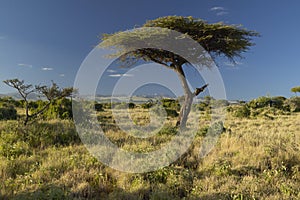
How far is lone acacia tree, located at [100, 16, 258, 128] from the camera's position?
936 cm

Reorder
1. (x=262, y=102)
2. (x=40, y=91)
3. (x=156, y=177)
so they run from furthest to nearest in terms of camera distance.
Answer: (x=262, y=102) < (x=40, y=91) < (x=156, y=177)

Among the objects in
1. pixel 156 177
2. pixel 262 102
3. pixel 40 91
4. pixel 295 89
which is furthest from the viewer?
pixel 295 89

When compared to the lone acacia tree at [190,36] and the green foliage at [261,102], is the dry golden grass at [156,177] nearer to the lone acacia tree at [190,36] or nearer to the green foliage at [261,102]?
the lone acacia tree at [190,36]

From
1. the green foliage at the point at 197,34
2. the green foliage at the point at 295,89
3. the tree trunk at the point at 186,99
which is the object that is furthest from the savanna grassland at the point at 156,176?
the green foliage at the point at 295,89

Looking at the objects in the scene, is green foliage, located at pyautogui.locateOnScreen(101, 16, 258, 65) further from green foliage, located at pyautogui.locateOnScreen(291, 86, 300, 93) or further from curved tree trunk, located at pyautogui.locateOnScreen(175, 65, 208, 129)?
green foliage, located at pyautogui.locateOnScreen(291, 86, 300, 93)

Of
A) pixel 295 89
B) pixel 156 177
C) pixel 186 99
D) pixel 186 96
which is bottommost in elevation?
pixel 156 177

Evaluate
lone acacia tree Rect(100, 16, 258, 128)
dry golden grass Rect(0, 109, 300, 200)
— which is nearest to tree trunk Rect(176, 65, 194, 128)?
lone acacia tree Rect(100, 16, 258, 128)

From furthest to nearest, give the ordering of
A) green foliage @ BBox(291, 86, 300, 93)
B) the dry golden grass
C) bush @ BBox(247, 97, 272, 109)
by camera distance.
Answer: green foliage @ BBox(291, 86, 300, 93) < bush @ BBox(247, 97, 272, 109) < the dry golden grass

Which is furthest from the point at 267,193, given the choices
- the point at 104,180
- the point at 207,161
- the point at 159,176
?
the point at 104,180

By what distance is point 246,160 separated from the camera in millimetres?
5059

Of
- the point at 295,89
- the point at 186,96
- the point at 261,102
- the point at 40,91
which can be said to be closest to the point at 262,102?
the point at 261,102

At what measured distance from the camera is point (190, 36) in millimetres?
9312

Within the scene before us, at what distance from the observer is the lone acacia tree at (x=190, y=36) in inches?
368

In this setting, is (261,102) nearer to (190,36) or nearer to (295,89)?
(295,89)
